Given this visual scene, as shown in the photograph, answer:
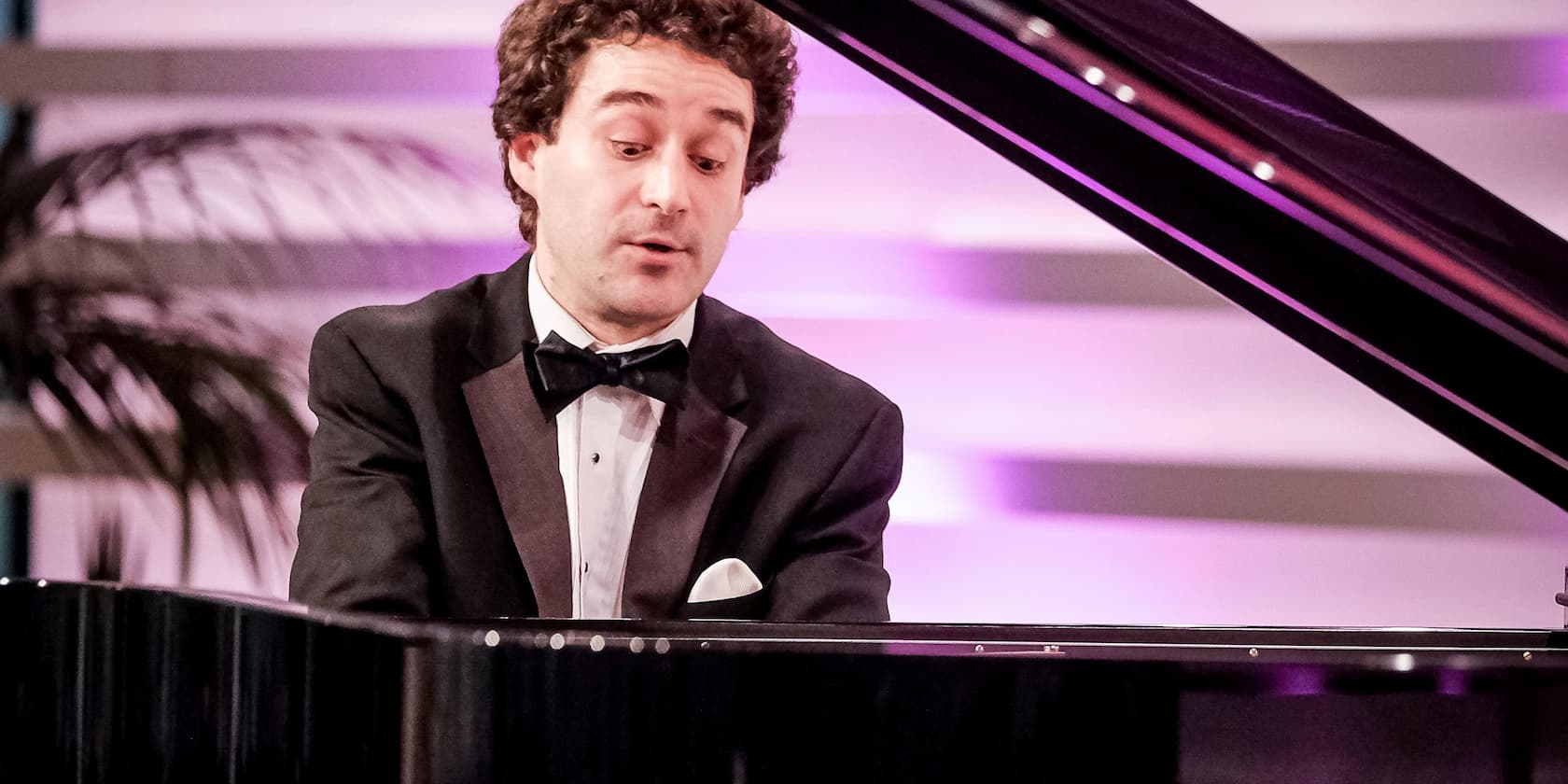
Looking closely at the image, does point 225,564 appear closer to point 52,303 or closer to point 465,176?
point 52,303

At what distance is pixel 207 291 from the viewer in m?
1.97

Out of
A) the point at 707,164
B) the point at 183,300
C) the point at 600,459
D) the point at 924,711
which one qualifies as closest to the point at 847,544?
the point at 600,459

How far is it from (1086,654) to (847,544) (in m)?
0.49

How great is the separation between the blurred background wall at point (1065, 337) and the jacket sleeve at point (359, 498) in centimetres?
58

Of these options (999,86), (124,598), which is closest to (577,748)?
(124,598)

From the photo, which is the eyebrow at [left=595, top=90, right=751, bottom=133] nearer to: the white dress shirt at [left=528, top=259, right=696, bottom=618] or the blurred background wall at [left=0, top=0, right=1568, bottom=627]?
the white dress shirt at [left=528, top=259, right=696, bottom=618]

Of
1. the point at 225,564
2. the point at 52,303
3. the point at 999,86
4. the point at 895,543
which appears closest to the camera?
the point at 999,86

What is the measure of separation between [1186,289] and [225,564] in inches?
56.9

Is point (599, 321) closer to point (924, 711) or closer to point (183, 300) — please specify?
point (924, 711)

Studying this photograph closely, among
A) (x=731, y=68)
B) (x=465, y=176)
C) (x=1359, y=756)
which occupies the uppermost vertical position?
(x=465, y=176)

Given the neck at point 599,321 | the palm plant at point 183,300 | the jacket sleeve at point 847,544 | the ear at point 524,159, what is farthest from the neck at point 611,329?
the palm plant at point 183,300

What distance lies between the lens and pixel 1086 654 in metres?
0.83

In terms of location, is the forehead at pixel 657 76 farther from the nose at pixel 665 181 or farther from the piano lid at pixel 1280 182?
the piano lid at pixel 1280 182

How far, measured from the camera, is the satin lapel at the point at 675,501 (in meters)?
1.25
